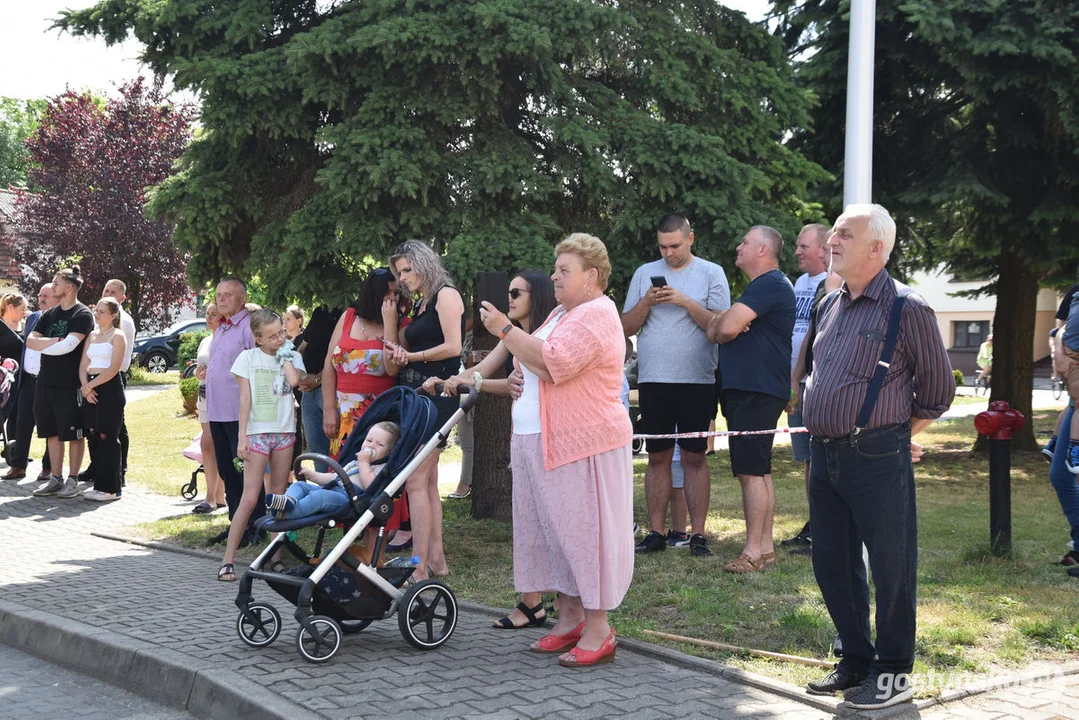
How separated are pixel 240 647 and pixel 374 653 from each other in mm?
698

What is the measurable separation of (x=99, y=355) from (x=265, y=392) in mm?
4534

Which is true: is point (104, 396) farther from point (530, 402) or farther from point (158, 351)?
point (158, 351)

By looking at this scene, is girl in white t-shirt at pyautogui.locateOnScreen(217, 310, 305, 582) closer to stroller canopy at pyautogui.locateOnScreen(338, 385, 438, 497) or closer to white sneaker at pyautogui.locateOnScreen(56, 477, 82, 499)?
stroller canopy at pyautogui.locateOnScreen(338, 385, 438, 497)

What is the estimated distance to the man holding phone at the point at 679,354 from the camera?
7695mm

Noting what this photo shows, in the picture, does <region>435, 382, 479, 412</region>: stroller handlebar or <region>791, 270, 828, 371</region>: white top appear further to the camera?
<region>791, 270, 828, 371</region>: white top

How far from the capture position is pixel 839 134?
1391cm

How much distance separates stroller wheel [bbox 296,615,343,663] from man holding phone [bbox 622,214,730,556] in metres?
3.06

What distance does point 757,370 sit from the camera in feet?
24.1

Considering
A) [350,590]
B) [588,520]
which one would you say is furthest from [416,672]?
[588,520]

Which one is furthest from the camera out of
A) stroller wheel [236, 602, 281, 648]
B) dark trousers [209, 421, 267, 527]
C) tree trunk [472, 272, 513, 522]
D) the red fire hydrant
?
tree trunk [472, 272, 513, 522]

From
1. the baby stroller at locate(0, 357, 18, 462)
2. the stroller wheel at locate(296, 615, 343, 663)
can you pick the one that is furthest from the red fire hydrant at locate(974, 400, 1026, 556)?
the baby stroller at locate(0, 357, 18, 462)

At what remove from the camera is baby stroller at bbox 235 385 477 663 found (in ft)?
17.7

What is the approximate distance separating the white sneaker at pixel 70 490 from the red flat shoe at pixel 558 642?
7970mm

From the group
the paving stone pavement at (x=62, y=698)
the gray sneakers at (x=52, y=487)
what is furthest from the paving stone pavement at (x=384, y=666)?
the gray sneakers at (x=52, y=487)
